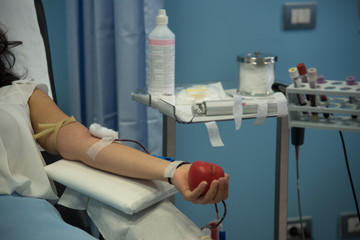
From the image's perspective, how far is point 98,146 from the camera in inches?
41.9

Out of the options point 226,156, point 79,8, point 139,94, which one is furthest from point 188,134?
point 79,8

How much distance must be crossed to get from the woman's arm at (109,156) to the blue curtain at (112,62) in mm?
319

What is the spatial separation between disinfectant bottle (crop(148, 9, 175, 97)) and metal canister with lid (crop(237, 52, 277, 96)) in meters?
0.20

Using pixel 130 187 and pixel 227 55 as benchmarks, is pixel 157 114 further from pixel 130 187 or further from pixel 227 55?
pixel 130 187

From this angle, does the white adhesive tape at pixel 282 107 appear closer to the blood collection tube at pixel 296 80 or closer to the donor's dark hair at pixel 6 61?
the blood collection tube at pixel 296 80

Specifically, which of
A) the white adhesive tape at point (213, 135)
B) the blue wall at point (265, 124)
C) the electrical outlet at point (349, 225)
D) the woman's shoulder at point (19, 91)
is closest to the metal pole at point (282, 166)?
the white adhesive tape at point (213, 135)

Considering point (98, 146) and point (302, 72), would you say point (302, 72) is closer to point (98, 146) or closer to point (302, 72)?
point (302, 72)

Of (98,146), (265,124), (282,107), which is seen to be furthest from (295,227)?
(98,146)

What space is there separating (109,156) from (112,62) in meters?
0.64

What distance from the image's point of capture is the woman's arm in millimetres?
853

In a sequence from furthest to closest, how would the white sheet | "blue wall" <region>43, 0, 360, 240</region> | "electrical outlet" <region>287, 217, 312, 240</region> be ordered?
"electrical outlet" <region>287, 217, 312, 240</region> → "blue wall" <region>43, 0, 360, 240</region> → the white sheet

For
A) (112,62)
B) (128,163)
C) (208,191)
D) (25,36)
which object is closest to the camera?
(208,191)

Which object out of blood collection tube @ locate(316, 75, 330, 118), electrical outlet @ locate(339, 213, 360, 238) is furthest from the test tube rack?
electrical outlet @ locate(339, 213, 360, 238)

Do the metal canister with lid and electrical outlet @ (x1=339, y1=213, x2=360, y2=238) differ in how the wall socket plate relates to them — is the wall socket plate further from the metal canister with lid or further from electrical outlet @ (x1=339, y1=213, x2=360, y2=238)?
electrical outlet @ (x1=339, y1=213, x2=360, y2=238)
